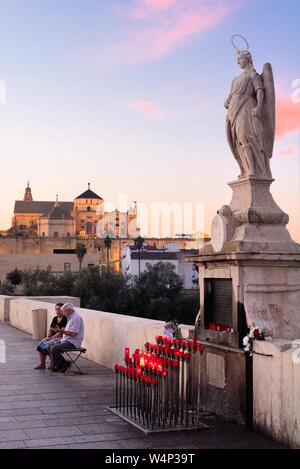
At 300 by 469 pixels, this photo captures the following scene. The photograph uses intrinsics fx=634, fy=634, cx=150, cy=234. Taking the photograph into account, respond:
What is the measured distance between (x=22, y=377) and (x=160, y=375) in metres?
3.69

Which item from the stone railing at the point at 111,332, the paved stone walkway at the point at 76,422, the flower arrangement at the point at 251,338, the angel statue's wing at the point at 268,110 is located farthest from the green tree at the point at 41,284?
the flower arrangement at the point at 251,338

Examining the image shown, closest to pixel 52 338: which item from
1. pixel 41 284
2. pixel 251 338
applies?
pixel 251 338

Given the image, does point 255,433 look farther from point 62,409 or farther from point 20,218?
point 20,218

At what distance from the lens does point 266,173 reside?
280 inches

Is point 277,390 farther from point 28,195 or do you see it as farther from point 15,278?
point 28,195

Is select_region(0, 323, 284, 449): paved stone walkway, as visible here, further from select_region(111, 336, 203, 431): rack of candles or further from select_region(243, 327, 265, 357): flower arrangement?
select_region(243, 327, 265, 357): flower arrangement

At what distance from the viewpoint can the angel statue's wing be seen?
279 inches

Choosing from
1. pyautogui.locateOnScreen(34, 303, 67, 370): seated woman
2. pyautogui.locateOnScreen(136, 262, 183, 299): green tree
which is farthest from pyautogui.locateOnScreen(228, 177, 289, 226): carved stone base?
pyautogui.locateOnScreen(136, 262, 183, 299): green tree

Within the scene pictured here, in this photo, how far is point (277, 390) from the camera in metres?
5.60

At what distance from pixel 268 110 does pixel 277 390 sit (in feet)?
10.3

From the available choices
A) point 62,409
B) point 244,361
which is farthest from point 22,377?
point 244,361

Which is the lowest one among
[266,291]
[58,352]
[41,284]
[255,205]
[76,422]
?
[76,422]

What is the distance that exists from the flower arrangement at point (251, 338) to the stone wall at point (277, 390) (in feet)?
0.19
